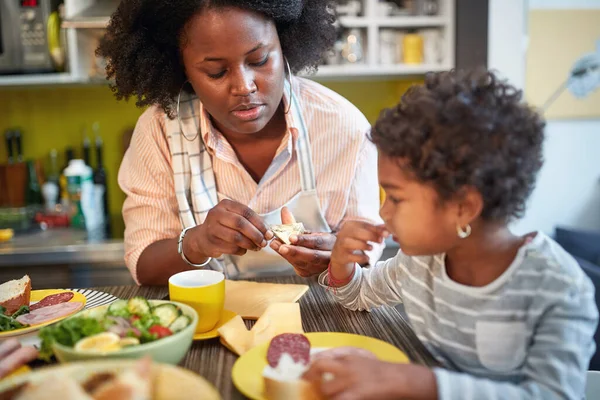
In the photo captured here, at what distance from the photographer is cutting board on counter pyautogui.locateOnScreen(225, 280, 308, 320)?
48.7 inches

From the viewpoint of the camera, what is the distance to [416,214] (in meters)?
0.95

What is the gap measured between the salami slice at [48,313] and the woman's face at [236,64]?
0.59 m

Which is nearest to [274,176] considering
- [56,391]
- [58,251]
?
[56,391]

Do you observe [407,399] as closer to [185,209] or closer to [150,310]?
[150,310]

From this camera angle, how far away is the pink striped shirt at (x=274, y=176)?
5.40 feet

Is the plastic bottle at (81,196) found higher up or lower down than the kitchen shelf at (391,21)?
lower down

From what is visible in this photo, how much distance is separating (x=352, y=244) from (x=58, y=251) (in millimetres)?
1830

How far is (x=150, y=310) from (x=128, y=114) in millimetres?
2448

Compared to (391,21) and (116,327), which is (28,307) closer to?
(116,327)

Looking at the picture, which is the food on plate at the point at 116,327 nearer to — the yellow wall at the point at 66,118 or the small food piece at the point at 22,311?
the small food piece at the point at 22,311

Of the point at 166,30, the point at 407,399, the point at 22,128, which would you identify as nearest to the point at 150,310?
the point at 407,399

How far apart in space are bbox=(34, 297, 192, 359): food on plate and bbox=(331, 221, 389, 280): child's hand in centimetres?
33

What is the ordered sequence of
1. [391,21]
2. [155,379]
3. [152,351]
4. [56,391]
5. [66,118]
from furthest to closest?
[66,118] < [391,21] < [152,351] < [155,379] < [56,391]

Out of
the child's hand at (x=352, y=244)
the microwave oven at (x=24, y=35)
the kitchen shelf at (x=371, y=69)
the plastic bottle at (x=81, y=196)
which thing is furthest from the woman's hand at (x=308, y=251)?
the microwave oven at (x=24, y=35)
